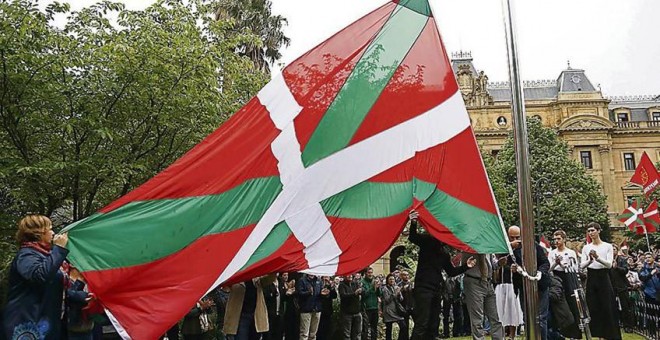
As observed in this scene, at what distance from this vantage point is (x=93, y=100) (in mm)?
12500

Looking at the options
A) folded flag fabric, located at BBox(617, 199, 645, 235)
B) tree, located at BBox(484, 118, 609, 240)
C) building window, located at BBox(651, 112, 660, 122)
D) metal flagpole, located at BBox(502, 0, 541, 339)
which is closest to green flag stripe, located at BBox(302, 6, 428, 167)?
metal flagpole, located at BBox(502, 0, 541, 339)

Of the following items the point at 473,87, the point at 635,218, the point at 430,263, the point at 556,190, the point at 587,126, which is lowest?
the point at 430,263

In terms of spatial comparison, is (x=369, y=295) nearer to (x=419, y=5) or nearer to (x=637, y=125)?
(x=419, y=5)

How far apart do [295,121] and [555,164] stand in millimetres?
→ 48418

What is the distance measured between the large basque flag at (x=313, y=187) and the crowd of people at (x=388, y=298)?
18.5 inches

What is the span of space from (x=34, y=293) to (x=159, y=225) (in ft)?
4.28

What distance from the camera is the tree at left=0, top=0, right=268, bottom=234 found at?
11.7 m

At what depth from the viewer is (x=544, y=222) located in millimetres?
49969

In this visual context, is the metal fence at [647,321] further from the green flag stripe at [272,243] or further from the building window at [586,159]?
the building window at [586,159]

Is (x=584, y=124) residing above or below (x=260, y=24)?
above

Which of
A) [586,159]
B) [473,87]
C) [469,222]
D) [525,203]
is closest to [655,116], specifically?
[586,159]

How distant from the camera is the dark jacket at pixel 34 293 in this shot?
5.41 meters

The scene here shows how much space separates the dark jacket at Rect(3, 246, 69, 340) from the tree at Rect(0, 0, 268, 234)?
5743 mm

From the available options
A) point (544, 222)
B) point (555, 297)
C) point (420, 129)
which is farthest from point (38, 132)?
point (544, 222)
